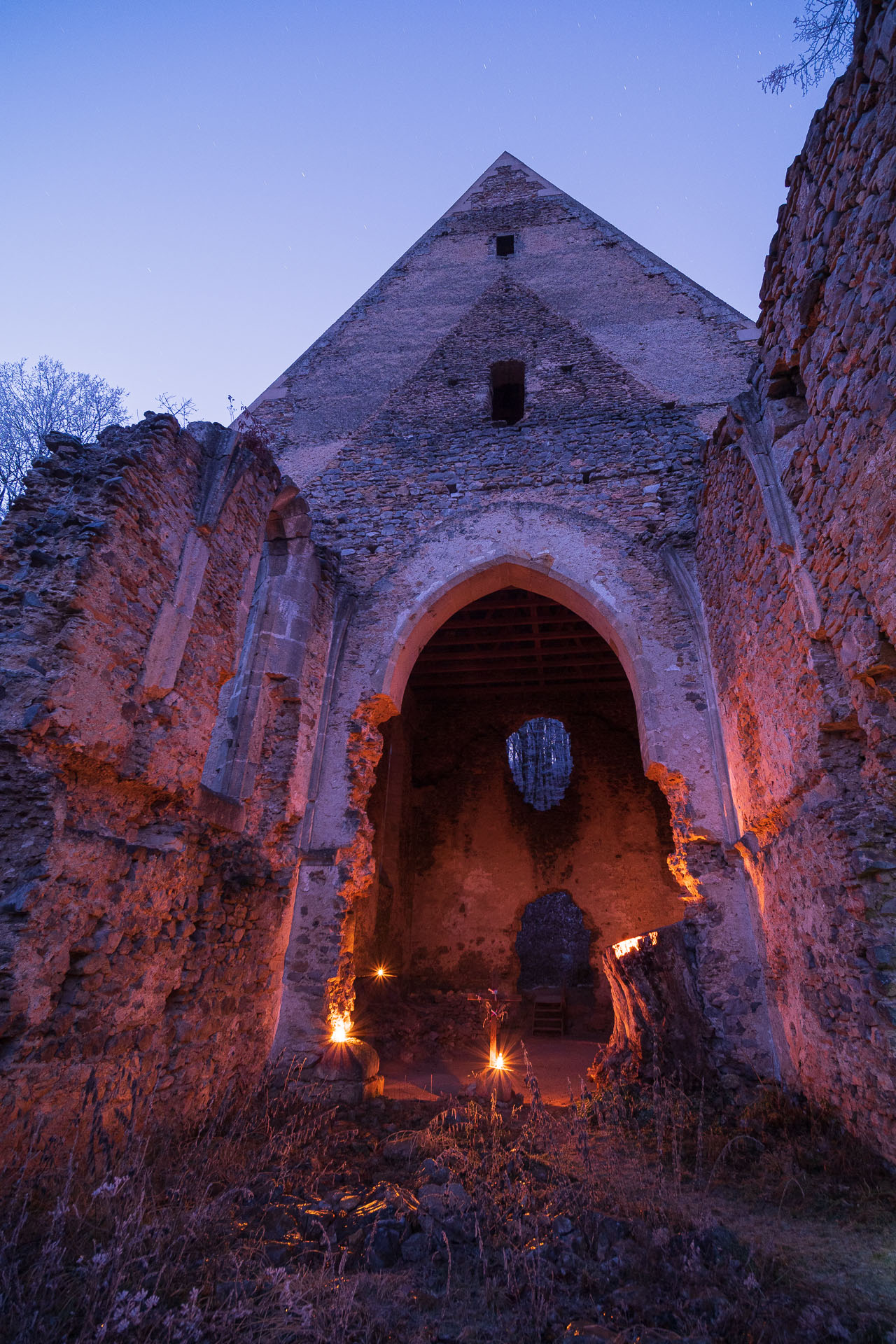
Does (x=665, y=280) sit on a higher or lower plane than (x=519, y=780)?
higher

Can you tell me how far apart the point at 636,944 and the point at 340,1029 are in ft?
8.62

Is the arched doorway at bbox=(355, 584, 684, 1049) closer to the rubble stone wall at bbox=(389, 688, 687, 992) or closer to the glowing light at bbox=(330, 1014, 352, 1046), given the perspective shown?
the rubble stone wall at bbox=(389, 688, 687, 992)

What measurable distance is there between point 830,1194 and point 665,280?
9.46 meters

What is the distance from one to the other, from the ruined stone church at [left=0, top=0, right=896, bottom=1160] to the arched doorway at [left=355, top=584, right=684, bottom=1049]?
8 centimetres

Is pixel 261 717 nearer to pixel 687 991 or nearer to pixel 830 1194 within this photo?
pixel 687 991

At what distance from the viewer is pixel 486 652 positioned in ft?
33.0

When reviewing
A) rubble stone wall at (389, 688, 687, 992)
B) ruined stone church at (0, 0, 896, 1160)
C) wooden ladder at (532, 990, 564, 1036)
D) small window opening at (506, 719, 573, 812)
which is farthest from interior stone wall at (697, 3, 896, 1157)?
small window opening at (506, 719, 573, 812)

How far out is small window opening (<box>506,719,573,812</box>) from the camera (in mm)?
18453

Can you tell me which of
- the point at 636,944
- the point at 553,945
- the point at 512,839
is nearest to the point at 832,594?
the point at 636,944

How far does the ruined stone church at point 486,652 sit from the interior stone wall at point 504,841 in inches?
2.6

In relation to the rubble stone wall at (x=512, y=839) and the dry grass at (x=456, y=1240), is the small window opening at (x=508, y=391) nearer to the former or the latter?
the rubble stone wall at (x=512, y=839)

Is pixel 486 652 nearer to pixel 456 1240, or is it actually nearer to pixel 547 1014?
pixel 547 1014

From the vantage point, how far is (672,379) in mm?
7684

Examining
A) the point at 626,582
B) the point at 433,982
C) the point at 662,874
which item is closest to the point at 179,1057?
the point at 626,582
